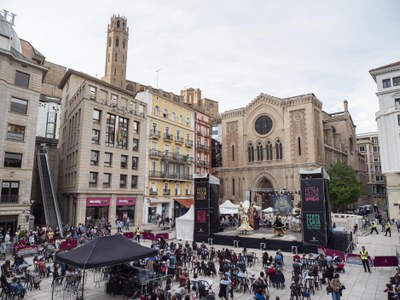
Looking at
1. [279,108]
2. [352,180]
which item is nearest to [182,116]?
[279,108]

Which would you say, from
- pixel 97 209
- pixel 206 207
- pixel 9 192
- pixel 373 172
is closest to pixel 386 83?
Result: pixel 206 207

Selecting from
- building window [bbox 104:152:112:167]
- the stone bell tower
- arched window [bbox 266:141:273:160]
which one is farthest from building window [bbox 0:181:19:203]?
the stone bell tower

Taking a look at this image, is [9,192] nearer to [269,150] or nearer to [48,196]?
[48,196]

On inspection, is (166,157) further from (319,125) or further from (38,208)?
(319,125)

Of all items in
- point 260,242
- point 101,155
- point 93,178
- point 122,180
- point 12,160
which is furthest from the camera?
point 122,180

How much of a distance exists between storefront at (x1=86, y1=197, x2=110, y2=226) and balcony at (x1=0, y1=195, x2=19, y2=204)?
24.7 feet

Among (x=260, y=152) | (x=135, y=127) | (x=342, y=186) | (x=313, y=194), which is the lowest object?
(x=313, y=194)

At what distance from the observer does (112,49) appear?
7281 centimetres

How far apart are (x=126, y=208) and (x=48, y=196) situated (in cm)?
912

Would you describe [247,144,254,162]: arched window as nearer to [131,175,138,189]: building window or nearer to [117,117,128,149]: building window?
[131,175,138,189]: building window

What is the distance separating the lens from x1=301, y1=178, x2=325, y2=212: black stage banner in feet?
65.1

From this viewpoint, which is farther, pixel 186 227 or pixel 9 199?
pixel 186 227

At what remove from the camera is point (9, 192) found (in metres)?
25.0

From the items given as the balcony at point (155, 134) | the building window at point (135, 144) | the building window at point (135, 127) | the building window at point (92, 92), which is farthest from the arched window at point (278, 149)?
the building window at point (92, 92)
